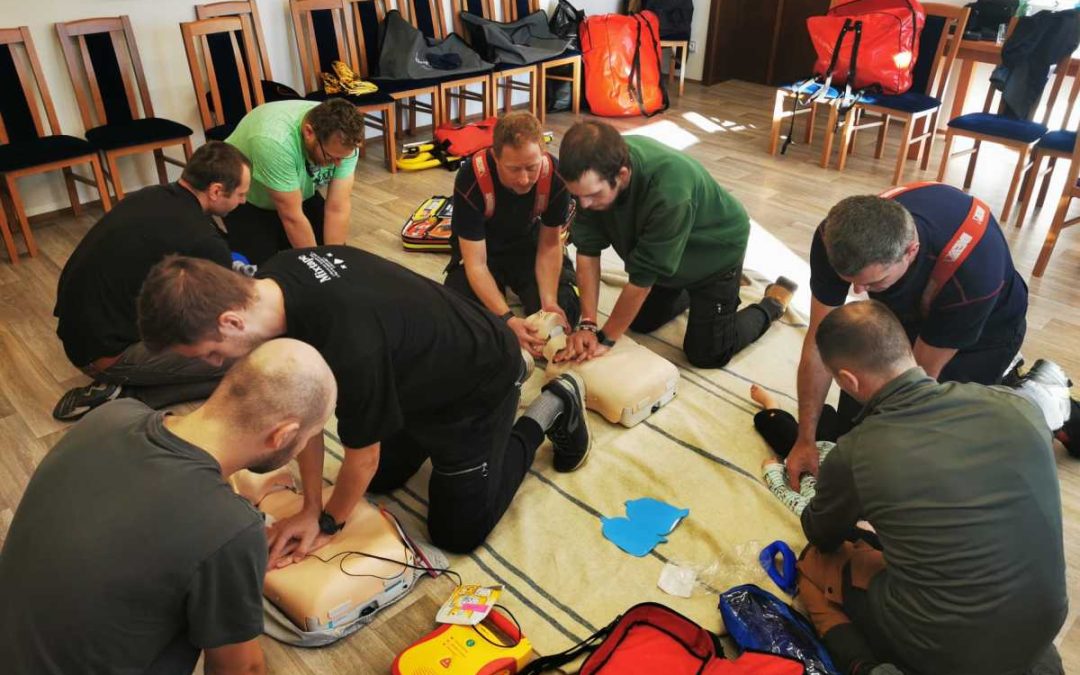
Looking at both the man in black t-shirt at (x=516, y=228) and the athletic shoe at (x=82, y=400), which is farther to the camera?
the athletic shoe at (x=82, y=400)

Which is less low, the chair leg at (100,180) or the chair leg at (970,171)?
the chair leg at (100,180)

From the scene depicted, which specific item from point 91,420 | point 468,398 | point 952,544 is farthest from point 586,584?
point 91,420

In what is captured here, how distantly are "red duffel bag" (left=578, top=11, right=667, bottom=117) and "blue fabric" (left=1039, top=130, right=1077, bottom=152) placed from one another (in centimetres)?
275

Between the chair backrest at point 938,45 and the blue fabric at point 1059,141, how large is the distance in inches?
34.4

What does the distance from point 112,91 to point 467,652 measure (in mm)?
3705

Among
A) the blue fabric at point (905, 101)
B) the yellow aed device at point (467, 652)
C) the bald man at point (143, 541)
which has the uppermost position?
the bald man at point (143, 541)

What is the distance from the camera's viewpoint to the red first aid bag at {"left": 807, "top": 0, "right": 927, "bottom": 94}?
459cm

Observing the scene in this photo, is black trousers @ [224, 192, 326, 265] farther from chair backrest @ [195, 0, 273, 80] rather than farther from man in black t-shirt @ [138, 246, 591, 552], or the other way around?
chair backrest @ [195, 0, 273, 80]

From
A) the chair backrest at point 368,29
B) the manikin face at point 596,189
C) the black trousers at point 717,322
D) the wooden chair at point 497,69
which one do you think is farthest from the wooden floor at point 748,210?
the manikin face at point 596,189

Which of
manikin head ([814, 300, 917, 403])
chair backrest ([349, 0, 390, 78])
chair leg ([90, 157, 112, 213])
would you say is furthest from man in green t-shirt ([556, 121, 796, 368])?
chair backrest ([349, 0, 390, 78])

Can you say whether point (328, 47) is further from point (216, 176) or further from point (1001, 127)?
point (1001, 127)

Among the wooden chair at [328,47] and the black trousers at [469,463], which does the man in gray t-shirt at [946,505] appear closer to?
the black trousers at [469,463]

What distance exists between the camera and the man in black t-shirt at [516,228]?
2.56 meters

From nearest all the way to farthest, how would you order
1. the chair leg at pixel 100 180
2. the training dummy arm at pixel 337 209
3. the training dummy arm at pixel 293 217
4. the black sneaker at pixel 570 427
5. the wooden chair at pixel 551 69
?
A: the black sneaker at pixel 570 427, the training dummy arm at pixel 293 217, the training dummy arm at pixel 337 209, the chair leg at pixel 100 180, the wooden chair at pixel 551 69
